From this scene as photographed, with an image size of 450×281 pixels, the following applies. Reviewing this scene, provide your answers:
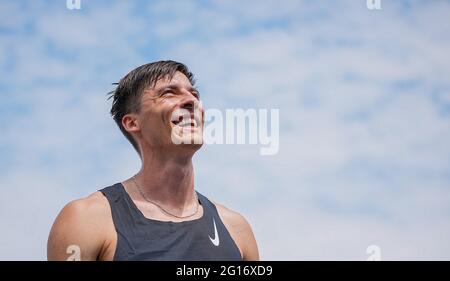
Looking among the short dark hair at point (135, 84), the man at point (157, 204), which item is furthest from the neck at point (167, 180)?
the short dark hair at point (135, 84)

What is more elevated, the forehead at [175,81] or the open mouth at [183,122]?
the forehead at [175,81]

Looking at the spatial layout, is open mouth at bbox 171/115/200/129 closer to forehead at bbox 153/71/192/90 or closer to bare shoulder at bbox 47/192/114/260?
forehead at bbox 153/71/192/90

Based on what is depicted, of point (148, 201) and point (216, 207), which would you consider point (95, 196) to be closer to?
point (148, 201)

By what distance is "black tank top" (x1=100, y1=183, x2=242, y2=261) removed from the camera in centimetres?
287

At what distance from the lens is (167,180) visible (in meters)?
3.26

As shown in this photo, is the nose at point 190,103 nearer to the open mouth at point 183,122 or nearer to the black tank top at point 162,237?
the open mouth at point 183,122

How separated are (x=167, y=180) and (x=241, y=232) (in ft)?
1.83

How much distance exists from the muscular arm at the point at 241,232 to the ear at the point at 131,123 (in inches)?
26.4

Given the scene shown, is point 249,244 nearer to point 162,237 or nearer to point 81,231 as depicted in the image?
point 162,237

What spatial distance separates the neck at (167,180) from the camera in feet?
10.6
